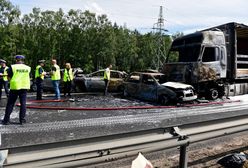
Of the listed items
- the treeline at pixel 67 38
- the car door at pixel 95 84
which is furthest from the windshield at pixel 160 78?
the treeline at pixel 67 38

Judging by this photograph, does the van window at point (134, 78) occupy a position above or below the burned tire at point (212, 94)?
above

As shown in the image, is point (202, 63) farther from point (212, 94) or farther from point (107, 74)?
point (107, 74)

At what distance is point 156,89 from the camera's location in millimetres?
13297

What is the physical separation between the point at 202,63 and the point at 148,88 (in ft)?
8.14

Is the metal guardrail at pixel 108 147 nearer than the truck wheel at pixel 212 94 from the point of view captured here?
Yes

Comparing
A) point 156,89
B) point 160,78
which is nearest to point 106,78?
point 160,78

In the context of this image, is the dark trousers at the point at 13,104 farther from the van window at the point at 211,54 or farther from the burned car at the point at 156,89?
the van window at the point at 211,54

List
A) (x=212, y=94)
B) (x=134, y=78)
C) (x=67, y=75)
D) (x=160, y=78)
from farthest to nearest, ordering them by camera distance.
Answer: (x=67, y=75) → (x=134, y=78) → (x=160, y=78) → (x=212, y=94)

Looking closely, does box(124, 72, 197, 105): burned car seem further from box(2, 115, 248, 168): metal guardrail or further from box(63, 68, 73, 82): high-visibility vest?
box(2, 115, 248, 168): metal guardrail

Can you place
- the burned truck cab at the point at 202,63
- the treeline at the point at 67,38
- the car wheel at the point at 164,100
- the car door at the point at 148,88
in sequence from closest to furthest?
the car wheel at the point at 164,100, the car door at the point at 148,88, the burned truck cab at the point at 202,63, the treeline at the point at 67,38

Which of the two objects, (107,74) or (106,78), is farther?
(106,78)

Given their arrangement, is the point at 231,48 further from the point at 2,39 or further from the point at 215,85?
the point at 2,39

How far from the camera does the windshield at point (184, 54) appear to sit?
13939mm

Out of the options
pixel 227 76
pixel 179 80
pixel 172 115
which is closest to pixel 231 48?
pixel 227 76
